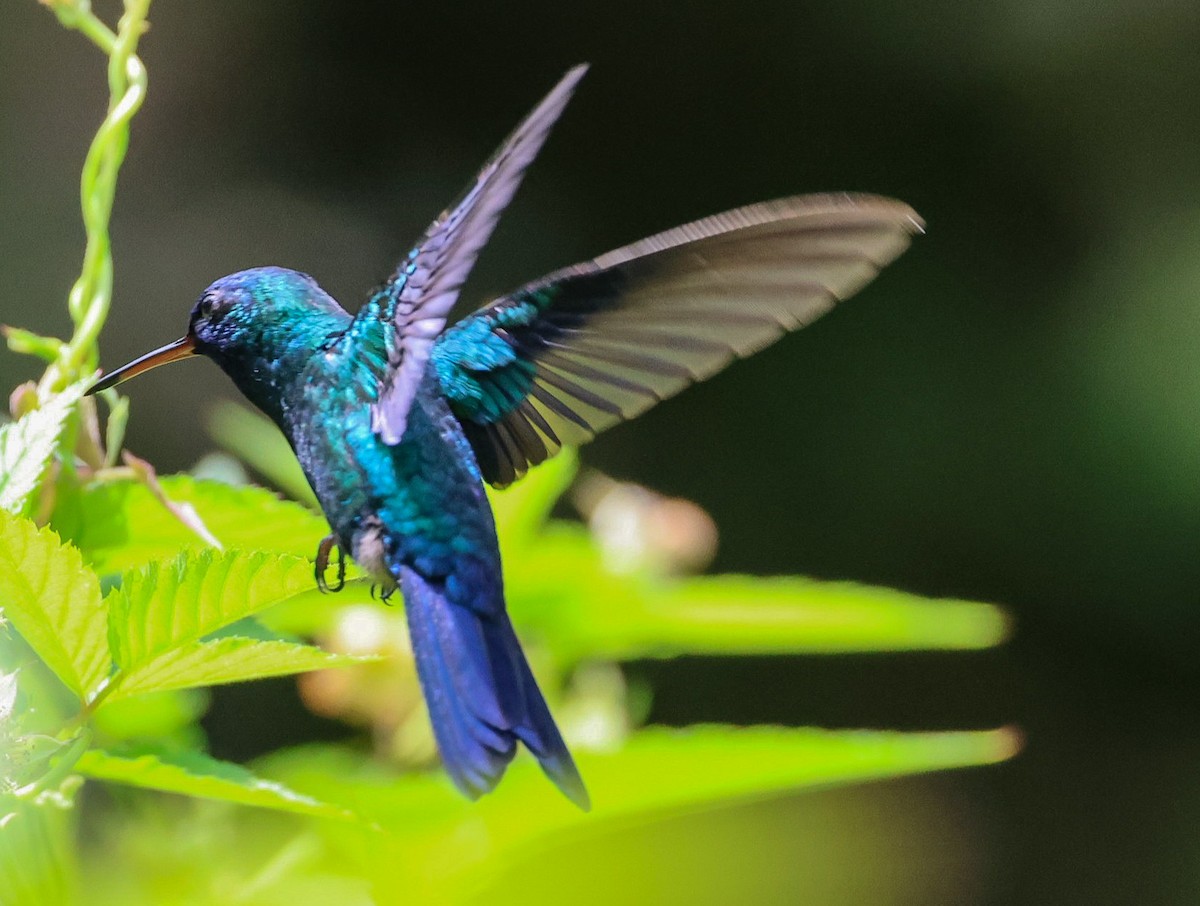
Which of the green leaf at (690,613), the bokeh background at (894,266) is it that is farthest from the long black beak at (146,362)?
the bokeh background at (894,266)

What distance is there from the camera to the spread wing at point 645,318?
1.96 ft

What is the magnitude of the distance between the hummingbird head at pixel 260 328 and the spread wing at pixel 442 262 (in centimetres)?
5

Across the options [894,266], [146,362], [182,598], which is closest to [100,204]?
[146,362]

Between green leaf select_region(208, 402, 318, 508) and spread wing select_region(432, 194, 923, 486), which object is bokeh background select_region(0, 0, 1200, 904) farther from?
spread wing select_region(432, 194, 923, 486)

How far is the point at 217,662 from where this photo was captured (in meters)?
0.44

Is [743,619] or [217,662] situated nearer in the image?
[217,662]

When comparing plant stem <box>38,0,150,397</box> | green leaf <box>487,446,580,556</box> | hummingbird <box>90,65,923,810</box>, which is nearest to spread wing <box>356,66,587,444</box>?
hummingbird <box>90,65,923,810</box>

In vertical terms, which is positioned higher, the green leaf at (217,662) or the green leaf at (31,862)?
the green leaf at (217,662)

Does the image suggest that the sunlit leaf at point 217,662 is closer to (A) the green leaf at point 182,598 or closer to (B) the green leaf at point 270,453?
(A) the green leaf at point 182,598

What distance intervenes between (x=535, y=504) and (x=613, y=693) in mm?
144

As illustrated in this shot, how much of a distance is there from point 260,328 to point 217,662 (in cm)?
25

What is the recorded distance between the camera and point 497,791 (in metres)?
0.59

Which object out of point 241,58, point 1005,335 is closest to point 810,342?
point 1005,335

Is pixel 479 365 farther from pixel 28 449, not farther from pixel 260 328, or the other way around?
pixel 28 449
